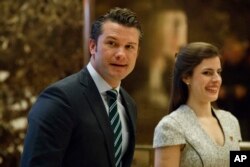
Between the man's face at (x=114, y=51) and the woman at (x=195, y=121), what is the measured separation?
1.62 ft

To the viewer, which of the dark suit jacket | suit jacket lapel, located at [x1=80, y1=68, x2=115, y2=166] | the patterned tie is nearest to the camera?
the dark suit jacket

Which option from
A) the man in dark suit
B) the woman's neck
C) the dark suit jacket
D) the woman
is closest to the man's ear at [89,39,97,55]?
the man in dark suit

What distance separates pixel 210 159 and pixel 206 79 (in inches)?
15.3

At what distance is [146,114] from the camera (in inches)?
138

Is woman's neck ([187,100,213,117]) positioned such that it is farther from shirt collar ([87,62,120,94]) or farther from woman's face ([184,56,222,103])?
shirt collar ([87,62,120,94])

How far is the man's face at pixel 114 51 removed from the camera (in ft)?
5.17

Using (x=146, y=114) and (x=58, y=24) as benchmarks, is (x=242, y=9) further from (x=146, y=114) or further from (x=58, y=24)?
(x=58, y=24)

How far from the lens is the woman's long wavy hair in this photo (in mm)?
2035

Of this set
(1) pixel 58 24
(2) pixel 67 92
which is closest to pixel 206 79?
(2) pixel 67 92

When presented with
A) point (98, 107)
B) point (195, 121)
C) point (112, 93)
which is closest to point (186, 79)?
point (195, 121)

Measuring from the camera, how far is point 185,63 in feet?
6.75

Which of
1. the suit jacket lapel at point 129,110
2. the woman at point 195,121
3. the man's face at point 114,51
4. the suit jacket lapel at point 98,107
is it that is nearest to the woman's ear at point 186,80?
the woman at point 195,121

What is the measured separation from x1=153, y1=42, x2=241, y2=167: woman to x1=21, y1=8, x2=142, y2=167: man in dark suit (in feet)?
0.92

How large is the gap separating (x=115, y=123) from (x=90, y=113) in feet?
0.52
